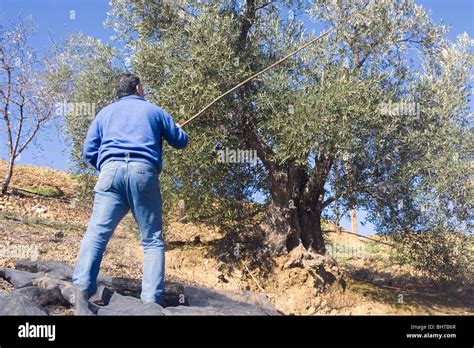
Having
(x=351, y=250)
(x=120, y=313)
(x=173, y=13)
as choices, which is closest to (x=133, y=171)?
(x=120, y=313)

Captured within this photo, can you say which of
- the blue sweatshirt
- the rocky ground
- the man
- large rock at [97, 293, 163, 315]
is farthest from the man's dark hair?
the rocky ground

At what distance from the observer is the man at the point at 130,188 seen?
5.97m

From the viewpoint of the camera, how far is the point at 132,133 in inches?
244

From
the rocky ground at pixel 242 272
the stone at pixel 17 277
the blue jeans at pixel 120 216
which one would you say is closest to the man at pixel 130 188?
the blue jeans at pixel 120 216

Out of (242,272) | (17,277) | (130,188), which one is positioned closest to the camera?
(130,188)

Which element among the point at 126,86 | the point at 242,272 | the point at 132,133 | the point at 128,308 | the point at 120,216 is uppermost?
the point at 126,86

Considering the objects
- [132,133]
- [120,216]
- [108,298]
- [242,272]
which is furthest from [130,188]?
[242,272]

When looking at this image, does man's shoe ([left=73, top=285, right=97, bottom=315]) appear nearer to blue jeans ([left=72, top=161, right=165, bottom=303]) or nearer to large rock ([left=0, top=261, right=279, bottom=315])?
large rock ([left=0, top=261, right=279, bottom=315])

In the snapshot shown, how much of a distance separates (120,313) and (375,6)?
9776mm

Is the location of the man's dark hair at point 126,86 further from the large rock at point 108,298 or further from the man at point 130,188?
the large rock at point 108,298

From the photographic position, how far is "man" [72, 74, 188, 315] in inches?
235

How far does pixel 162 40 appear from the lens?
12.8 m

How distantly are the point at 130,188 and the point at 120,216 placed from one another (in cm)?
41

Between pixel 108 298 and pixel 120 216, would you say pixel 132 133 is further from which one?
pixel 108 298
